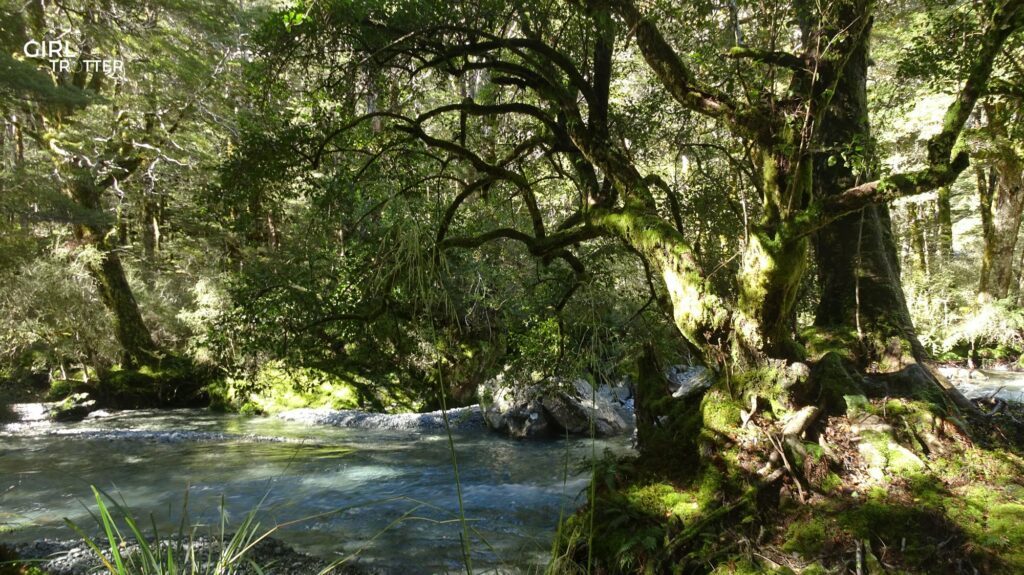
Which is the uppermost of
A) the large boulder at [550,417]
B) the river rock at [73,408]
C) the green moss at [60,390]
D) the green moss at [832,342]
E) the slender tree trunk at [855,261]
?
the slender tree trunk at [855,261]

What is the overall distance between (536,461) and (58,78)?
14.4 m

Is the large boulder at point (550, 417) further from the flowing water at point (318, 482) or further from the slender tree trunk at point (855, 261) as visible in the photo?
the slender tree trunk at point (855, 261)

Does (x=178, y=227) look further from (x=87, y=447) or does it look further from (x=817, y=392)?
(x=817, y=392)

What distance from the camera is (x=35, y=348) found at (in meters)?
13.6

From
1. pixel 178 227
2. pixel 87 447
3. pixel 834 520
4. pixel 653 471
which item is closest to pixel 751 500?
pixel 834 520

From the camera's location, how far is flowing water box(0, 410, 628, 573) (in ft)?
17.3

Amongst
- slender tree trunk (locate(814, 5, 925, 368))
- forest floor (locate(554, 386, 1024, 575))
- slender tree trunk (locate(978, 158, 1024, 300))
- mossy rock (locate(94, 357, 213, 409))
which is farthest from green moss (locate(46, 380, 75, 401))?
slender tree trunk (locate(978, 158, 1024, 300))

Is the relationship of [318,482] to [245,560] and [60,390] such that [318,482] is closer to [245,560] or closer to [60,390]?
[245,560]

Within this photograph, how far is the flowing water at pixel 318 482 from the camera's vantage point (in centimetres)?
529

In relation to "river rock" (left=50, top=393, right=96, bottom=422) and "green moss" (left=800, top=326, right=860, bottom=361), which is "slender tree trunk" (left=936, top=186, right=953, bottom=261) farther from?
"river rock" (left=50, top=393, right=96, bottom=422)

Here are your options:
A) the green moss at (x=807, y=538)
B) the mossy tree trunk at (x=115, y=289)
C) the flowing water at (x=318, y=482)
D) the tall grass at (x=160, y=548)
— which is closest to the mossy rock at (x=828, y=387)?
the green moss at (x=807, y=538)

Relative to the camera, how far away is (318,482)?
740 cm

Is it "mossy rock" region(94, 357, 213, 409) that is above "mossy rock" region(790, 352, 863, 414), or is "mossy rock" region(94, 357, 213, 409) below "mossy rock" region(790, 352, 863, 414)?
below

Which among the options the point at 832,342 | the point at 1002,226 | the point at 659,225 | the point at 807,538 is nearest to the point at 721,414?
the point at 807,538
